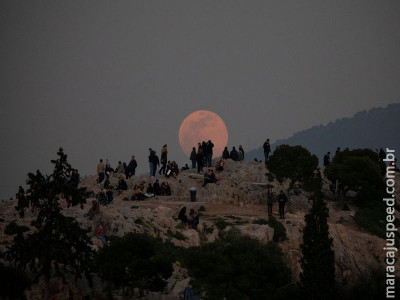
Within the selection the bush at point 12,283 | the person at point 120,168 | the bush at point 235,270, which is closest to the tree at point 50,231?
the bush at point 12,283

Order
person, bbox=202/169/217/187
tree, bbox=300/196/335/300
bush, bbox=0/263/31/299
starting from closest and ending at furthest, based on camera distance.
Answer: bush, bbox=0/263/31/299, tree, bbox=300/196/335/300, person, bbox=202/169/217/187

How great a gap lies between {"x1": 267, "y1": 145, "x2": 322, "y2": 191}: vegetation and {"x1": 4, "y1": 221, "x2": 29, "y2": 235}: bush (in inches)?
1059

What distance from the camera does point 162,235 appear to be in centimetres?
3353

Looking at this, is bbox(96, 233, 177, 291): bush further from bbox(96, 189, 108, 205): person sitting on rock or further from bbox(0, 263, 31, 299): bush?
bbox(96, 189, 108, 205): person sitting on rock

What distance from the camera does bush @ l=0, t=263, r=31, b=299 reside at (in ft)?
67.0

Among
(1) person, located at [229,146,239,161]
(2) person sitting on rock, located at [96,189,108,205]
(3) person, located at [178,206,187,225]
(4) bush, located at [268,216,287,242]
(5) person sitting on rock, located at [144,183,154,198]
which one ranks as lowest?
(4) bush, located at [268,216,287,242]

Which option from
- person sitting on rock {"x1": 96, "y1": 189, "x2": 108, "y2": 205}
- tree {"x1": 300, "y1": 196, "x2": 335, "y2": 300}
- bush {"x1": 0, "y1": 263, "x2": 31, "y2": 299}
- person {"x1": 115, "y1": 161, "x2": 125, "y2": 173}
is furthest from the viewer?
person {"x1": 115, "y1": 161, "x2": 125, "y2": 173}

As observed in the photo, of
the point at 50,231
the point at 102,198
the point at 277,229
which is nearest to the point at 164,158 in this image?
the point at 102,198

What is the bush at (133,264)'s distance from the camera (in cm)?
2384

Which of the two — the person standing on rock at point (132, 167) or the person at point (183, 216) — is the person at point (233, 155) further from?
the person at point (183, 216)

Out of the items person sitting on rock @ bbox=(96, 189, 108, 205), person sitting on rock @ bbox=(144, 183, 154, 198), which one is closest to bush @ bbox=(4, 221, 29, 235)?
person sitting on rock @ bbox=(96, 189, 108, 205)

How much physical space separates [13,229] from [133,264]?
8.31 m

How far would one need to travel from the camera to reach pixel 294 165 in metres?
48.8

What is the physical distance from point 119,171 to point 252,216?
1664 cm
